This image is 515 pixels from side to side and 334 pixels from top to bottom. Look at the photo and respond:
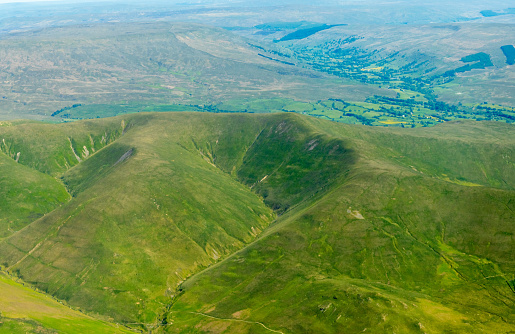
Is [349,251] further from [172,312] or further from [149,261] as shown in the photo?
[149,261]

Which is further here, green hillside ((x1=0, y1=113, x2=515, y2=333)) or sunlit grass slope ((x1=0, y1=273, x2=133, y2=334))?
green hillside ((x1=0, y1=113, x2=515, y2=333))

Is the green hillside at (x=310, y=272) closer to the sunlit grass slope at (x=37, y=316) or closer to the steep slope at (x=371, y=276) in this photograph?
the steep slope at (x=371, y=276)

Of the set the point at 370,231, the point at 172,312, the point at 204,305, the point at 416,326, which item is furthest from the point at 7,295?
the point at 370,231

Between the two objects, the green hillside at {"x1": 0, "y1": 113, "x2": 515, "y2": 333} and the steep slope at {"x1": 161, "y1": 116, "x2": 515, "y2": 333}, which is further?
the green hillside at {"x1": 0, "y1": 113, "x2": 515, "y2": 333}

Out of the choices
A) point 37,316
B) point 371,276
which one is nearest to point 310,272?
point 371,276

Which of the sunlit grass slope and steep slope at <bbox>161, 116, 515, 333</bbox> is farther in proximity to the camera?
steep slope at <bbox>161, 116, 515, 333</bbox>

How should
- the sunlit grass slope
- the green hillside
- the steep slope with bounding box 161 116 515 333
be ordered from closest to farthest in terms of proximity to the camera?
1. the sunlit grass slope
2. the steep slope with bounding box 161 116 515 333
3. the green hillside

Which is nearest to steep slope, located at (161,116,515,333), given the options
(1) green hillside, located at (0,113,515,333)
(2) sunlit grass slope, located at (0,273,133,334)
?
(1) green hillside, located at (0,113,515,333)

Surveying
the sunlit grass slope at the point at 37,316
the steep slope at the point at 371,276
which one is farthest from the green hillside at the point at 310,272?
the sunlit grass slope at the point at 37,316

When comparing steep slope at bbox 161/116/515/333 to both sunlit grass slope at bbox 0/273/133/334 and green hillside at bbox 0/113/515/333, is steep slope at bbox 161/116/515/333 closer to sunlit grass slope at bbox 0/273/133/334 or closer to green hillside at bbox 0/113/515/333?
green hillside at bbox 0/113/515/333

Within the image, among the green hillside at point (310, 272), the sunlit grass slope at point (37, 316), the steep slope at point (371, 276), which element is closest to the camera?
the sunlit grass slope at point (37, 316)

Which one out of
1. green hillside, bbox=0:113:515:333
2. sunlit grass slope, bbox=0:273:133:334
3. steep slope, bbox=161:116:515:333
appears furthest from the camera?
green hillside, bbox=0:113:515:333
